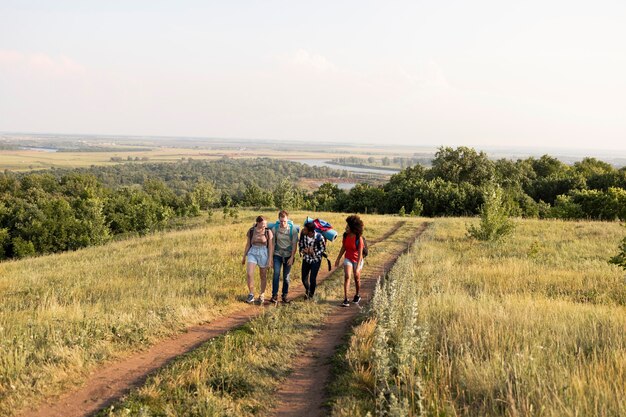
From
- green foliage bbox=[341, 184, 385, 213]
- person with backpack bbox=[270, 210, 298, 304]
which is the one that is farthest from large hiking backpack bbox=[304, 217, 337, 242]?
green foliage bbox=[341, 184, 385, 213]

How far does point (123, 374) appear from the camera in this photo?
20.0ft

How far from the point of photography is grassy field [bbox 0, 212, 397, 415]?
5785 mm

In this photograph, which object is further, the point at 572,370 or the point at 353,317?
the point at 353,317

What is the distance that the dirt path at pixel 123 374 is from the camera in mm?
5137

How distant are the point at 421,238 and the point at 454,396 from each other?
1745cm

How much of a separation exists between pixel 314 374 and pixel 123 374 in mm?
2720

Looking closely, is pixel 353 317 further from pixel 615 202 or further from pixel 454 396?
pixel 615 202

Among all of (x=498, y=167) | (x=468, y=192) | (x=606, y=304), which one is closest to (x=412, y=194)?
(x=468, y=192)

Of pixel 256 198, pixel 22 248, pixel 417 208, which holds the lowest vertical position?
pixel 22 248

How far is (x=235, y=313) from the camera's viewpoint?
936 cm

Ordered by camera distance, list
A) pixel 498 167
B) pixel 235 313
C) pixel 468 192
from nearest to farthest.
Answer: pixel 235 313 < pixel 468 192 < pixel 498 167

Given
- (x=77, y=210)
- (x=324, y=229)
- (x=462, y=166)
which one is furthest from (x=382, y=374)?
(x=77, y=210)

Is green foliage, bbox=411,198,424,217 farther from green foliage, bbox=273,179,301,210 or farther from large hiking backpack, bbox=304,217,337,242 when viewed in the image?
large hiking backpack, bbox=304,217,337,242

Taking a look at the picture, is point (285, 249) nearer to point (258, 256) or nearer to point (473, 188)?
point (258, 256)
